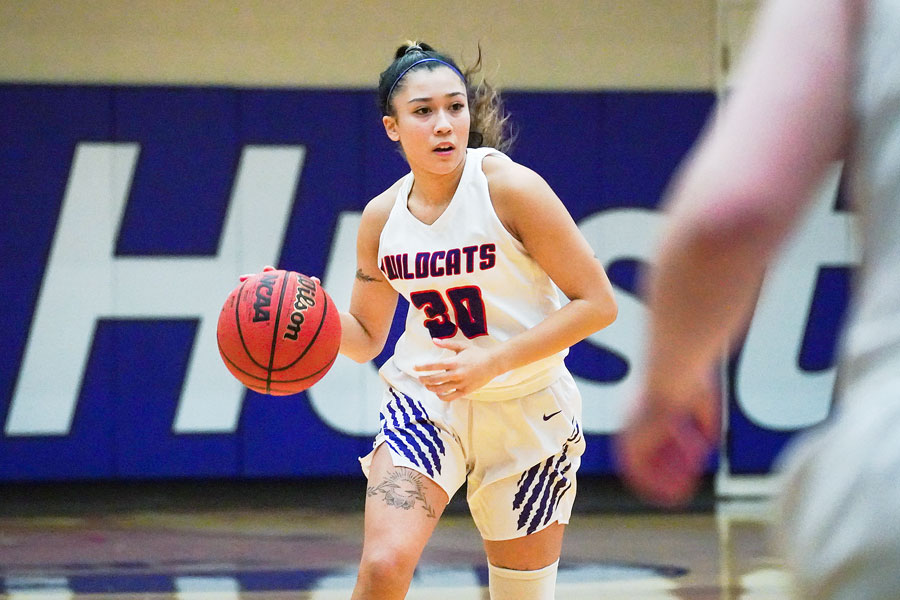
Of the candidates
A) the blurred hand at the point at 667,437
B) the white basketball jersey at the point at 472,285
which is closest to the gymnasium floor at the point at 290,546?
the white basketball jersey at the point at 472,285

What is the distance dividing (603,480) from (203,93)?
11.1 ft

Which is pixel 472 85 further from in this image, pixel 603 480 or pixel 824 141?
pixel 603 480

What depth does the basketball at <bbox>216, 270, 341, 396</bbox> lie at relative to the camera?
10.1 feet

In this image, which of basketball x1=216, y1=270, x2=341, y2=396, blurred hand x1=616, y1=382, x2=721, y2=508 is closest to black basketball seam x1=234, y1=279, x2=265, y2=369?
basketball x1=216, y1=270, x2=341, y2=396

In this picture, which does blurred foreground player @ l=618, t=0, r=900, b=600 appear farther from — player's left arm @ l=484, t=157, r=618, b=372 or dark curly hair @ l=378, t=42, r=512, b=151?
dark curly hair @ l=378, t=42, r=512, b=151

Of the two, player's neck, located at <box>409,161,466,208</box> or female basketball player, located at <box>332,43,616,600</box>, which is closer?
female basketball player, located at <box>332,43,616,600</box>

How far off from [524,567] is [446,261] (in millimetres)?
778

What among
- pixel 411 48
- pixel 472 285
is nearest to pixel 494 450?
pixel 472 285

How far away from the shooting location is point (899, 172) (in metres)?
0.90

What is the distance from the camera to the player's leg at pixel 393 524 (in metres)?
2.67

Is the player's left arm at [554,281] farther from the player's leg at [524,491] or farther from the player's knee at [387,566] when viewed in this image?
the player's knee at [387,566]

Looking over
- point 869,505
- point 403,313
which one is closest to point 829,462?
point 869,505

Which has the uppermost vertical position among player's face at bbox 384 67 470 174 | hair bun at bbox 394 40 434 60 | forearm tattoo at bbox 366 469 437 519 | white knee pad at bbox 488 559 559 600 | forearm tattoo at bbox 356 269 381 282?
hair bun at bbox 394 40 434 60

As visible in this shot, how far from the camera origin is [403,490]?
2871mm
